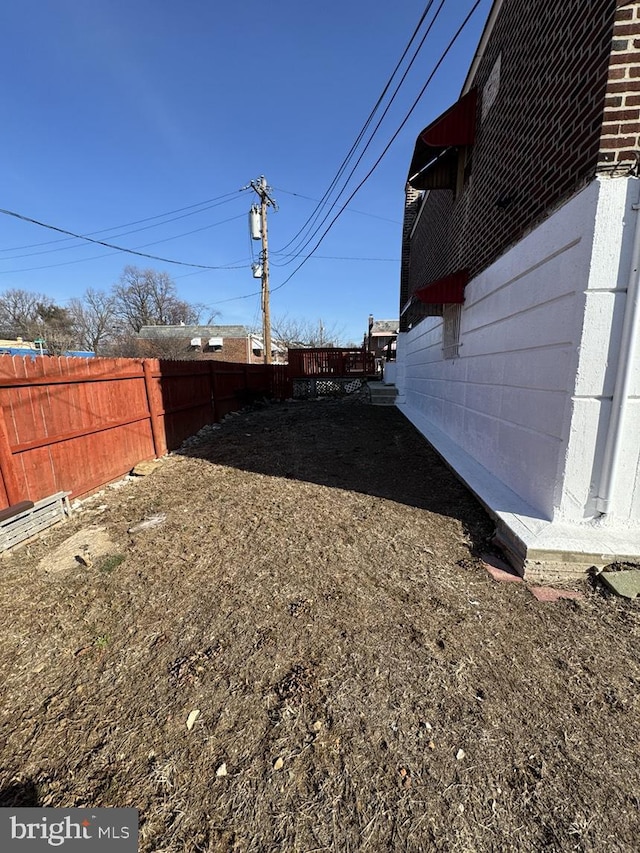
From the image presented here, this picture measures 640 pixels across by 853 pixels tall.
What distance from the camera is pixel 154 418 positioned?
638 centimetres

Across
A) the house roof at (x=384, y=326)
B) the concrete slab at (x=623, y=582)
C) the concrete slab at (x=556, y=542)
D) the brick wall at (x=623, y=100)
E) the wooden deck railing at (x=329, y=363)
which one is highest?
the house roof at (x=384, y=326)

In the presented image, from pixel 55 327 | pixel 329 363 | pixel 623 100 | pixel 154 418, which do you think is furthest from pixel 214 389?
pixel 55 327

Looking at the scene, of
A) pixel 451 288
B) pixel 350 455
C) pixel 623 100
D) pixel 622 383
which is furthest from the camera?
pixel 350 455

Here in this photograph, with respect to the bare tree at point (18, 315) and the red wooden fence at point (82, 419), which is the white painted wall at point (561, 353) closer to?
the red wooden fence at point (82, 419)

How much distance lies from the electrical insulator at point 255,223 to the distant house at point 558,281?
46.0 ft

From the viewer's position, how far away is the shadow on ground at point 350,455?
4371 millimetres

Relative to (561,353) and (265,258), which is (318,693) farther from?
(265,258)

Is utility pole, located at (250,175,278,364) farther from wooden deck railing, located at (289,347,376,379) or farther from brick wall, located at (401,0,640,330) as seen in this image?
Answer: brick wall, located at (401,0,640,330)

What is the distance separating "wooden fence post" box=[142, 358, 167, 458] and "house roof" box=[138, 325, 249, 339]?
31.5 metres

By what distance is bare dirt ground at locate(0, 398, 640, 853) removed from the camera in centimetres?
131

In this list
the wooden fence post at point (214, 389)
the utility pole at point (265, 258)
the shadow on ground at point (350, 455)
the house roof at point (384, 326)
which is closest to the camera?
the shadow on ground at point (350, 455)

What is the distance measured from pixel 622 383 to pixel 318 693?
290 cm

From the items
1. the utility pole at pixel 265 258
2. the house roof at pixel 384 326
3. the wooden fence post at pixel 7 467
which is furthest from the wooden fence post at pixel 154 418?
the house roof at pixel 384 326

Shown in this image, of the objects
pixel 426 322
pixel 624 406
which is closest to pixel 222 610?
pixel 624 406
